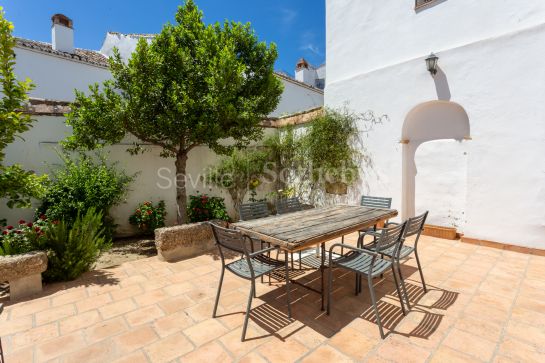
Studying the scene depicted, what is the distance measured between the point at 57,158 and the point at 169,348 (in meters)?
4.72

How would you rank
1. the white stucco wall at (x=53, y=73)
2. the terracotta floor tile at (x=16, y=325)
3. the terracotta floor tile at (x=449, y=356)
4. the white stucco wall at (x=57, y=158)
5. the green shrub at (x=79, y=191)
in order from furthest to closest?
the white stucco wall at (x=53, y=73)
the white stucco wall at (x=57, y=158)
the green shrub at (x=79, y=191)
the terracotta floor tile at (x=16, y=325)
the terracotta floor tile at (x=449, y=356)

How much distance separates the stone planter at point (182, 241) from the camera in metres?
4.47

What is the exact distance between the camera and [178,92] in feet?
15.0

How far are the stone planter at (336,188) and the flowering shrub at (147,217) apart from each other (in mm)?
4110

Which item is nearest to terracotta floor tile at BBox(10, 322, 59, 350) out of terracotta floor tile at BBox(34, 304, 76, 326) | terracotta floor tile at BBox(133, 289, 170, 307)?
terracotta floor tile at BBox(34, 304, 76, 326)

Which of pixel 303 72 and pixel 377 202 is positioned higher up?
pixel 303 72

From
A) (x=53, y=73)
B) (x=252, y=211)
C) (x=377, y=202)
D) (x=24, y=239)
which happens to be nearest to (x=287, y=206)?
(x=252, y=211)

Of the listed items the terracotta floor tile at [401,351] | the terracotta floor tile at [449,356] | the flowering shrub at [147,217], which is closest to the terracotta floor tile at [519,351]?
the terracotta floor tile at [449,356]

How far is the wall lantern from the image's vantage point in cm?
523

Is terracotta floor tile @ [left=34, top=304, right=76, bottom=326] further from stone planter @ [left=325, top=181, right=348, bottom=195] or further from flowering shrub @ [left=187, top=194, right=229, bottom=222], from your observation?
stone planter @ [left=325, top=181, right=348, bottom=195]

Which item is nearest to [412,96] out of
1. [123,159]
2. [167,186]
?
[167,186]

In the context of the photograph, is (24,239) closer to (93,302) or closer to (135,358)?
(93,302)

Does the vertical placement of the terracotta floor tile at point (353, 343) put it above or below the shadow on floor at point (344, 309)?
below

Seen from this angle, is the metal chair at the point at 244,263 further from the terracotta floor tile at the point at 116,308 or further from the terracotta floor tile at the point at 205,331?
the terracotta floor tile at the point at 116,308
